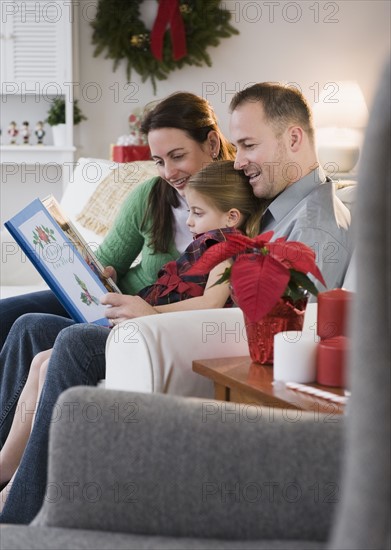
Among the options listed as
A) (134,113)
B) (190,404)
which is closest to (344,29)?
(134,113)

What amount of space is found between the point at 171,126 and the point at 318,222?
58cm

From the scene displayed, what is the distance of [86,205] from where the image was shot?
307 cm

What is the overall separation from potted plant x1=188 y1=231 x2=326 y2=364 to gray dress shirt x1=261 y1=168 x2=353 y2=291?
25 centimetres

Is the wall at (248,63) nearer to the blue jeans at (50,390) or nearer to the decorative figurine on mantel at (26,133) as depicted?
the decorative figurine on mantel at (26,133)

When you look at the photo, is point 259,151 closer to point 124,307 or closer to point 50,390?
point 124,307

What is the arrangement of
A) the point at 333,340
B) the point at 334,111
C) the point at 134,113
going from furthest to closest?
the point at 134,113 → the point at 334,111 → the point at 333,340

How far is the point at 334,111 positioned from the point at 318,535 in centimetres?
375

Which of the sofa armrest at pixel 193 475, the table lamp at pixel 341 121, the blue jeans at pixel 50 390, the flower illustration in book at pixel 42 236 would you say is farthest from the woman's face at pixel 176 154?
the table lamp at pixel 341 121

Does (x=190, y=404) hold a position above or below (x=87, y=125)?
below

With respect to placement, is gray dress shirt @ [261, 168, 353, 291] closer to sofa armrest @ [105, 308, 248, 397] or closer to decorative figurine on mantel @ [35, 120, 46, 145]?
sofa armrest @ [105, 308, 248, 397]

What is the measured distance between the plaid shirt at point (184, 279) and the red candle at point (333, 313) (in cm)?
52

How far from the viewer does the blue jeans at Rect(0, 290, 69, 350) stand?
87.2 inches

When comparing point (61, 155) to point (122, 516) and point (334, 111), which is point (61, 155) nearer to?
point (334, 111)

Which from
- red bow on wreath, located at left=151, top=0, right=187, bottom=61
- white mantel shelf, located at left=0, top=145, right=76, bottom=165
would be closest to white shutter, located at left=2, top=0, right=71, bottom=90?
white mantel shelf, located at left=0, top=145, right=76, bottom=165
